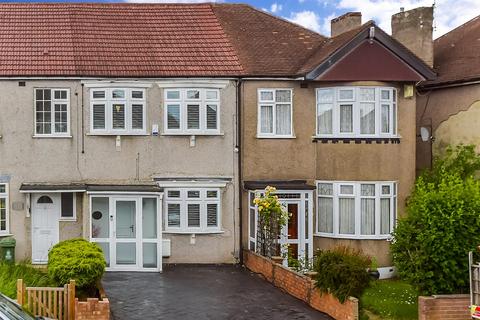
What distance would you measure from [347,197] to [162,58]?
7.74 meters

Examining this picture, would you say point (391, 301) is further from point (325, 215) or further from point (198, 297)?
point (325, 215)

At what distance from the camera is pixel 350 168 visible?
909 inches

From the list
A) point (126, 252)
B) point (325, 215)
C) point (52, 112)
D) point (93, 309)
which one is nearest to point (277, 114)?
point (325, 215)

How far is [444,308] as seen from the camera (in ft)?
49.6

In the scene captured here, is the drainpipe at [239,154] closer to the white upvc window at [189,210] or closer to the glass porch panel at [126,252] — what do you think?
the white upvc window at [189,210]

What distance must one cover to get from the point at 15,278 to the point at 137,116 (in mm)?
7683

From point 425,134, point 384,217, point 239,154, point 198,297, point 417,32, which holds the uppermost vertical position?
point 417,32

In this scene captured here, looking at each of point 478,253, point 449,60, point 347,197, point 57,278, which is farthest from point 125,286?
point 449,60

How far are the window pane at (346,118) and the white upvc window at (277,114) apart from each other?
66.3 inches

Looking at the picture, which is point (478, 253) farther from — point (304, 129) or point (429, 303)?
point (304, 129)

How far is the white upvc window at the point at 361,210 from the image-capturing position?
23094mm

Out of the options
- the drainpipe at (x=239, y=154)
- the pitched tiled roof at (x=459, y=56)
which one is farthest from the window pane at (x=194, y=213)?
the pitched tiled roof at (x=459, y=56)

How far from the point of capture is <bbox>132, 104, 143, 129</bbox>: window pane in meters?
23.2

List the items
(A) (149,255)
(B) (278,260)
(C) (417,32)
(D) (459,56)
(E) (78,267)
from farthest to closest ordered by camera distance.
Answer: (D) (459,56), (C) (417,32), (A) (149,255), (B) (278,260), (E) (78,267)
